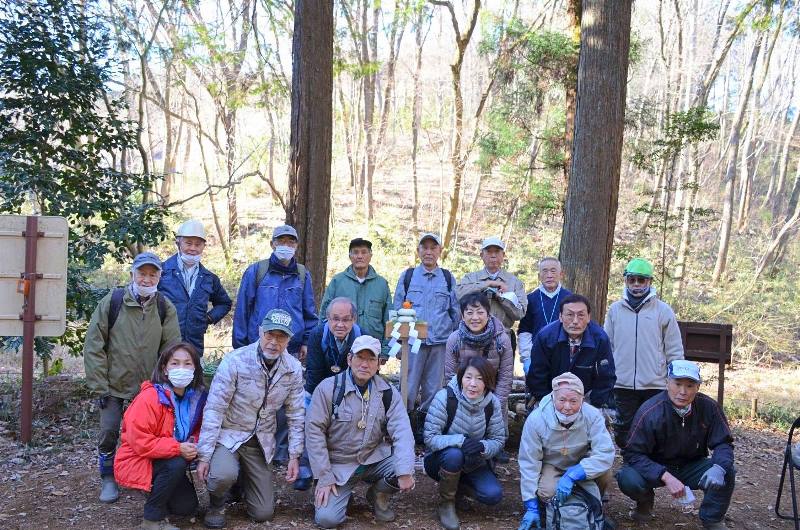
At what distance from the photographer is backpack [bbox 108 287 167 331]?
4859 millimetres

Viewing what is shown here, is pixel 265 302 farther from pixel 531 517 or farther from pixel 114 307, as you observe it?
pixel 531 517

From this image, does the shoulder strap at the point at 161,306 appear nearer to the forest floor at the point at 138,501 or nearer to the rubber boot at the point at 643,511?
the forest floor at the point at 138,501

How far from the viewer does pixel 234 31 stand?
2058 centimetres

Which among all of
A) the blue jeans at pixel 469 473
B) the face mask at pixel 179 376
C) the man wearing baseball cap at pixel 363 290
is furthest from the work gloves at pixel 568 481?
the face mask at pixel 179 376

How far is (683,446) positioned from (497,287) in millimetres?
1939

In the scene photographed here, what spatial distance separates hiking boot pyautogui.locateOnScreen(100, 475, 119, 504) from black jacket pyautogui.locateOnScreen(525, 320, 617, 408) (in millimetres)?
3212

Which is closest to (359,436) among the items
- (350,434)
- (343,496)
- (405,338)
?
(350,434)

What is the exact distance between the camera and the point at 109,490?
4.83 meters

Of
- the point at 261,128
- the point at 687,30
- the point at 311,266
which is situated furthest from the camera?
the point at 687,30

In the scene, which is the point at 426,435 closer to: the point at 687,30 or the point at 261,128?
the point at 261,128

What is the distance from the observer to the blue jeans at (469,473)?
181 inches

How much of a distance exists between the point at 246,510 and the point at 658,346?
353 cm

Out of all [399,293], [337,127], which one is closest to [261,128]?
[337,127]

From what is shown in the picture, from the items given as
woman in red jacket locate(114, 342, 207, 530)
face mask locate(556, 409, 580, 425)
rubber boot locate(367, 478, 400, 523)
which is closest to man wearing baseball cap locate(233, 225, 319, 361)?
woman in red jacket locate(114, 342, 207, 530)
